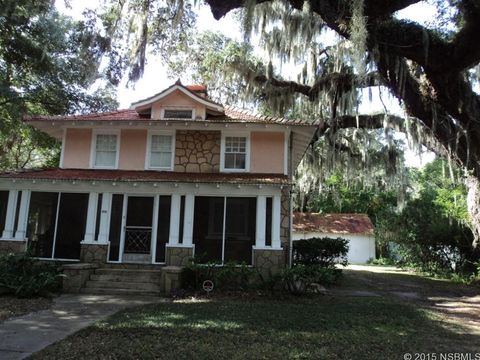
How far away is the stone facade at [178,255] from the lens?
499 inches

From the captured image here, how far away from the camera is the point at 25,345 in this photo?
5.94m

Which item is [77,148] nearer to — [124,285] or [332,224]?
[124,285]

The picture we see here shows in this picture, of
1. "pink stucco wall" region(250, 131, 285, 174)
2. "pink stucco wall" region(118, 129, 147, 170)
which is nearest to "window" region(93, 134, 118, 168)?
"pink stucco wall" region(118, 129, 147, 170)

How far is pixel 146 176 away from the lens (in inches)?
530

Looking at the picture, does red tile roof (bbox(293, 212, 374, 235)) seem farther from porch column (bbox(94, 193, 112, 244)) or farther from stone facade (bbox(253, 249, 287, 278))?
porch column (bbox(94, 193, 112, 244))

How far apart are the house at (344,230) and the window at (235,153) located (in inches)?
707

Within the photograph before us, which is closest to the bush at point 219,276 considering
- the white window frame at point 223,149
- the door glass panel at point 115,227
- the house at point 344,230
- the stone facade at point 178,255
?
the stone facade at point 178,255

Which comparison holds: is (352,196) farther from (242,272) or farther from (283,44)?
(242,272)

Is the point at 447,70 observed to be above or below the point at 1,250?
above

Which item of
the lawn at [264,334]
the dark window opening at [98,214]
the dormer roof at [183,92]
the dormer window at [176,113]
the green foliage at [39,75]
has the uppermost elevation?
the green foliage at [39,75]

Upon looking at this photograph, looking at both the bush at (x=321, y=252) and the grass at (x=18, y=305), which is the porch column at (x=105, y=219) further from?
the bush at (x=321, y=252)

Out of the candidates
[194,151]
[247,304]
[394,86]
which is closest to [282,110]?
[194,151]

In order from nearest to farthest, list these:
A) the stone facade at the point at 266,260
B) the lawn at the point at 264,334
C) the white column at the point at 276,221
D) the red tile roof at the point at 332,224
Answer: the lawn at the point at 264,334 < the stone facade at the point at 266,260 < the white column at the point at 276,221 < the red tile roof at the point at 332,224

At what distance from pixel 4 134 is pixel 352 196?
2829cm
